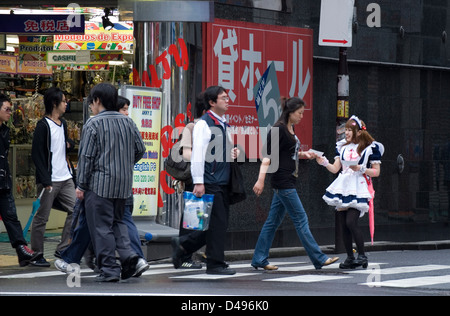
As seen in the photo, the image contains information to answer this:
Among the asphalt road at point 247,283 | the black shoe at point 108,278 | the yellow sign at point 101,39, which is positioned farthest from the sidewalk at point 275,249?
the yellow sign at point 101,39

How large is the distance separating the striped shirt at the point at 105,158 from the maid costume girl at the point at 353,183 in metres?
3.02

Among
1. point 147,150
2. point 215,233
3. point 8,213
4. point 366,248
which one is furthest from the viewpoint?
point 366,248

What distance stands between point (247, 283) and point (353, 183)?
99.7 inches

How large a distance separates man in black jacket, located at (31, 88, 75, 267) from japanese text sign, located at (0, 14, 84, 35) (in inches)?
212

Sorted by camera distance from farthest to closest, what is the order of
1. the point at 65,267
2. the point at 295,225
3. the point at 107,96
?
the point at 295,225 → the point at 65,267 → the point at 107,96

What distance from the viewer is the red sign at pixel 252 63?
14.3 metres

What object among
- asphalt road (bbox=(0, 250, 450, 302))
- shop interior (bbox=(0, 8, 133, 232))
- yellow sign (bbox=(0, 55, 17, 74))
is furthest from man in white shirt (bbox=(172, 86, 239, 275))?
yellow sign (bbox=(0, 55, 17, 74))

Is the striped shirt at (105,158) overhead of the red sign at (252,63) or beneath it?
beneath

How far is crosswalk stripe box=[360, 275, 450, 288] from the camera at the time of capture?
10.3 m

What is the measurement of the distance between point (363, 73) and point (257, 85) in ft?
8.09

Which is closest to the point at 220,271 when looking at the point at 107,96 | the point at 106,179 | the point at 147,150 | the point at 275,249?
the point at 106,179

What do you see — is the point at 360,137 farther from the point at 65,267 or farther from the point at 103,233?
the point at 65,267

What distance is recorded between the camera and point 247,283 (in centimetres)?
1026

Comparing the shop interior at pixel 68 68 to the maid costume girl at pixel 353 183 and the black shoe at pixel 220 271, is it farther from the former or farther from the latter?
the black shoe at pixel 220 271
